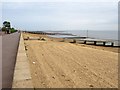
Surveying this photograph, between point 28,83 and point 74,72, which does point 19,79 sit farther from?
point 74,72

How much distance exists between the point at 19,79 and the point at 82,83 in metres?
2.31

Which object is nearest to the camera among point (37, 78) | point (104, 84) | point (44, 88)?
point (44, 88)

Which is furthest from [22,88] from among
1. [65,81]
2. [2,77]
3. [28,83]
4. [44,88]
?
[65,81]

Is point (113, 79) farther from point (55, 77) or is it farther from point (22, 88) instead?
point (22, 88)

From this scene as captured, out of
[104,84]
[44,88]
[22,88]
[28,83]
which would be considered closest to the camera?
[22,88]

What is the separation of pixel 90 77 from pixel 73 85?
1384mm

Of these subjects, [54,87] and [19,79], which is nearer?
[19,79]

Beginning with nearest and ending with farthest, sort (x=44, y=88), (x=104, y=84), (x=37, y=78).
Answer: (x=44, y=88), (x=104, y=84), (x=37, y=78)

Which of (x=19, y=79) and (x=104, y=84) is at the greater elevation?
(x=19, y=79)

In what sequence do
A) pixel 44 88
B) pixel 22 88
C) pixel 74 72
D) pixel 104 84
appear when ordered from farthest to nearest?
pixel 74 72
pixel 104 84
pixel 44 88
pixel 22 88

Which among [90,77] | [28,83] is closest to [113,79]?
[90,77]

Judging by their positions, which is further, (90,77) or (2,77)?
(90,77)

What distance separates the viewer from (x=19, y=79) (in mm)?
6055

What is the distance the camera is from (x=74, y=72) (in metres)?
9.21
